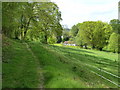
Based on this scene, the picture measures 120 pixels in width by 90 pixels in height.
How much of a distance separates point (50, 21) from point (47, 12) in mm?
2563

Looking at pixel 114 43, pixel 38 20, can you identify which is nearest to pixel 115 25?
pixel 114 43

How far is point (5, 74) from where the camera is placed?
12688mm

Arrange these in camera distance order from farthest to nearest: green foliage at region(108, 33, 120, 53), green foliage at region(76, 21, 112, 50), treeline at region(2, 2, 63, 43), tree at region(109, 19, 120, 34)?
1. tree at region(109, 19, 120, 34)
2. green foliage at region(76, 21, 112, 50)
3. green foliage at region(108, 33, 120, 53)
4. treeline at region(2, 2, 63, 43)

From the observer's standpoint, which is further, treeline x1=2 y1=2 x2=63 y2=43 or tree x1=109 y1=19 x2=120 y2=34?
tree x1=109 y1=19 x2=120 y2=34

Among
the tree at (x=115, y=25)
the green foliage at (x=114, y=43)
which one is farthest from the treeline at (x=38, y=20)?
the tree at (x=115, y=25)

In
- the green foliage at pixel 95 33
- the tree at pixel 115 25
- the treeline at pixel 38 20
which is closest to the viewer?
the treeline at pixel 38 20

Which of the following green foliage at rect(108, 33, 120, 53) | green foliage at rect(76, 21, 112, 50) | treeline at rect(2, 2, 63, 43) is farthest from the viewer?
green foliage at rect(76, 21, 112, 50)

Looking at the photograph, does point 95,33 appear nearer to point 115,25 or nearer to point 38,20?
point 115,25

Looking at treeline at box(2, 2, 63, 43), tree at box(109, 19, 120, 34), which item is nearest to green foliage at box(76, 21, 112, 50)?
tree at box(109, 19, 120, 34)

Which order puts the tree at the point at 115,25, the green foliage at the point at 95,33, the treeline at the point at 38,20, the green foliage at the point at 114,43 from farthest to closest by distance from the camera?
the tree at the point at 115,25
the green foliage at the point at 95,33
the green foliage at the point at 114,43
the treeline at the point at 38,20

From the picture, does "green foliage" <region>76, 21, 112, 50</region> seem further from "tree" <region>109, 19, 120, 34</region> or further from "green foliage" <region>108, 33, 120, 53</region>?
"tree" <region>109, 19, 120, 34</region>

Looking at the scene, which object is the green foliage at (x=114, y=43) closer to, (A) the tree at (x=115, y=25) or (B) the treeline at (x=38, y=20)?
(A) the tree at (x=115, y=25)

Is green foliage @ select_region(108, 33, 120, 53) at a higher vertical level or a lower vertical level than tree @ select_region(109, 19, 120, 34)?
lower

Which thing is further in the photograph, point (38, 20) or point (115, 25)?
point (115, 25)
